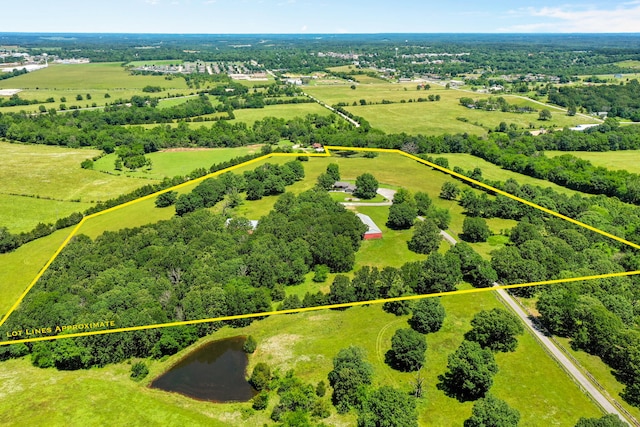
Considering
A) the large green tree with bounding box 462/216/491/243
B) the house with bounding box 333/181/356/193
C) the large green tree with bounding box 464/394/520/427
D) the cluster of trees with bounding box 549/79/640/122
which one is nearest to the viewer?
the large green tree with bounding box 464/394/520/427

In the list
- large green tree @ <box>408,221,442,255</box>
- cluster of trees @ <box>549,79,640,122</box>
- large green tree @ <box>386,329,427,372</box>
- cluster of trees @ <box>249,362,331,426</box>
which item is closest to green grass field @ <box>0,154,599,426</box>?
large green tree @ <box>386,329,427,372</box>

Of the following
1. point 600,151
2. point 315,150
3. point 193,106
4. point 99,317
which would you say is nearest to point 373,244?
point 99,317

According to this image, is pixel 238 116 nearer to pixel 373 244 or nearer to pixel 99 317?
pixel 373 244

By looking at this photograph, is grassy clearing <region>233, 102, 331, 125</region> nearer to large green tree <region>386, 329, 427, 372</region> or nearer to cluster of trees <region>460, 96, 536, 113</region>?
cluster of trees <region>460, 96, 536, 113</region>

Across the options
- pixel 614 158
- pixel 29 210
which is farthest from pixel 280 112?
pixel 614 158

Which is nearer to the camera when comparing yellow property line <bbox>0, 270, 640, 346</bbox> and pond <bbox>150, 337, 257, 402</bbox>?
pond <bbox>150, 337, 257, 402</bbox>

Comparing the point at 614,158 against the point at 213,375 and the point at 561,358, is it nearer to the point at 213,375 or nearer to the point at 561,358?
the point at 561,358
